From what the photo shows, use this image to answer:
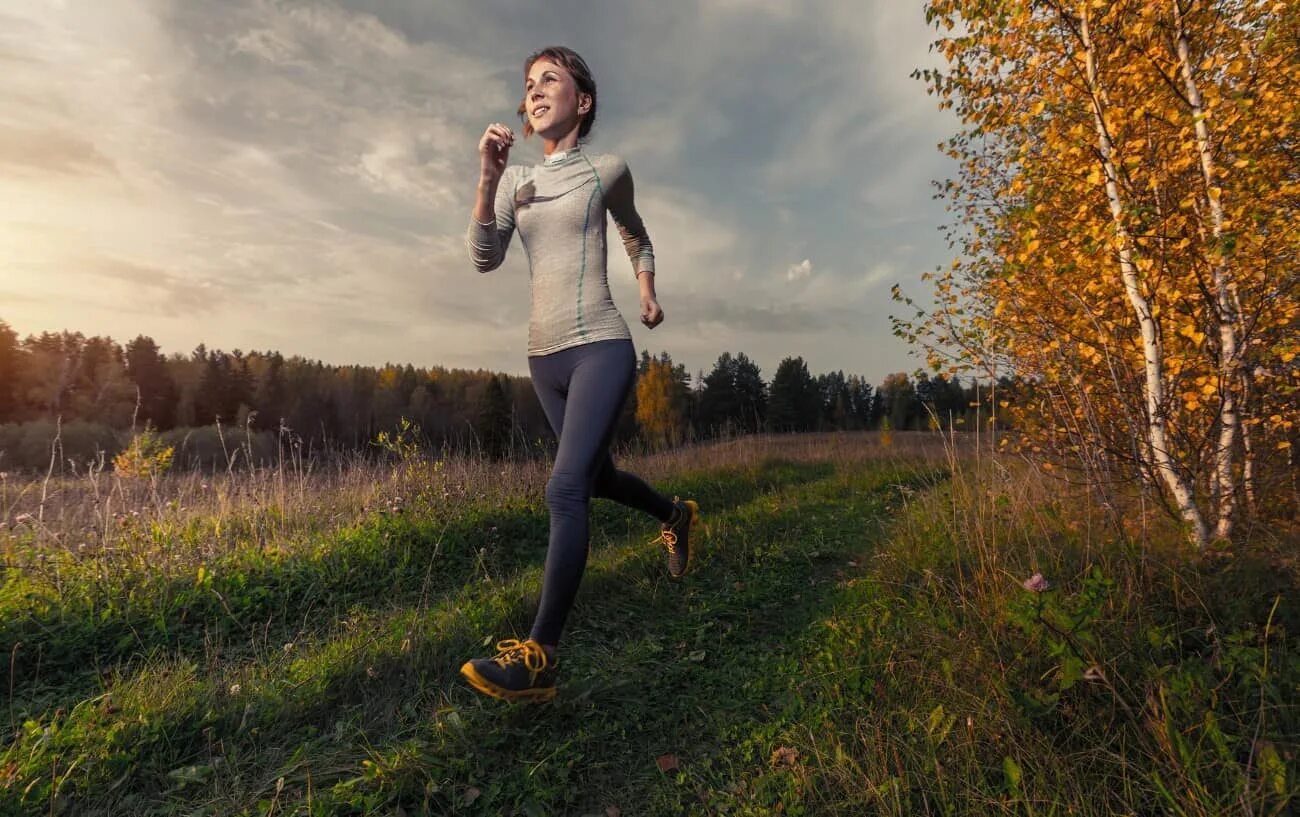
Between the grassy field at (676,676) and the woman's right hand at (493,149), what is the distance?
2358 millimetres

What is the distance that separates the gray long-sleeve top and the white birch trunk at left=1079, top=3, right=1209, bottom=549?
3.14m

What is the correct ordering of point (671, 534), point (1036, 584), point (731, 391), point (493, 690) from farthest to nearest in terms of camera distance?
point (731, 391)
point (671, 534)
point (493, 690)
point (1036, 584)

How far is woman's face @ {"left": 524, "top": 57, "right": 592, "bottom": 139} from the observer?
2844 millimetres

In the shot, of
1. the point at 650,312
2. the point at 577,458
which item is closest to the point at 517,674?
the point at 577,458

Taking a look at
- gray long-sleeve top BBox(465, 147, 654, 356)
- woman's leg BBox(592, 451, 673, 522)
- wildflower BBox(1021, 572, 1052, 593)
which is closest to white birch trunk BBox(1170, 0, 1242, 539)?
wildflower BBox(1021, 572, 1052, 593)

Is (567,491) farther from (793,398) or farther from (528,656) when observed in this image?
(793,398)

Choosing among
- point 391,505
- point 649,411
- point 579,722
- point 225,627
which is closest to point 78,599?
point 225,627

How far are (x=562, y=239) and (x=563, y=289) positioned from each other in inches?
10.2

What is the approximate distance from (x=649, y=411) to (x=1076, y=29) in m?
44.2

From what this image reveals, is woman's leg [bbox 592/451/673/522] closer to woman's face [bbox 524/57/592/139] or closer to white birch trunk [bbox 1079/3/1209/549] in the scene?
woman's face [bbox 524/57/592/139]

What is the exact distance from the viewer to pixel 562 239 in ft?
9.24

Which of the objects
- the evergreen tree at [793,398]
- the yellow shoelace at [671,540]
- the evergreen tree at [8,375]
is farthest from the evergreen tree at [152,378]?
the yellow shoelace at [671,540]

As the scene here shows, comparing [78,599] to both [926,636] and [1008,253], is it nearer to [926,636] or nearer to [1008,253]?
[926,636]

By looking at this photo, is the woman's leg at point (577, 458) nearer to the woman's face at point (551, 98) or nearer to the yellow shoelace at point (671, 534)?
the woman's face at point (551, 98)
